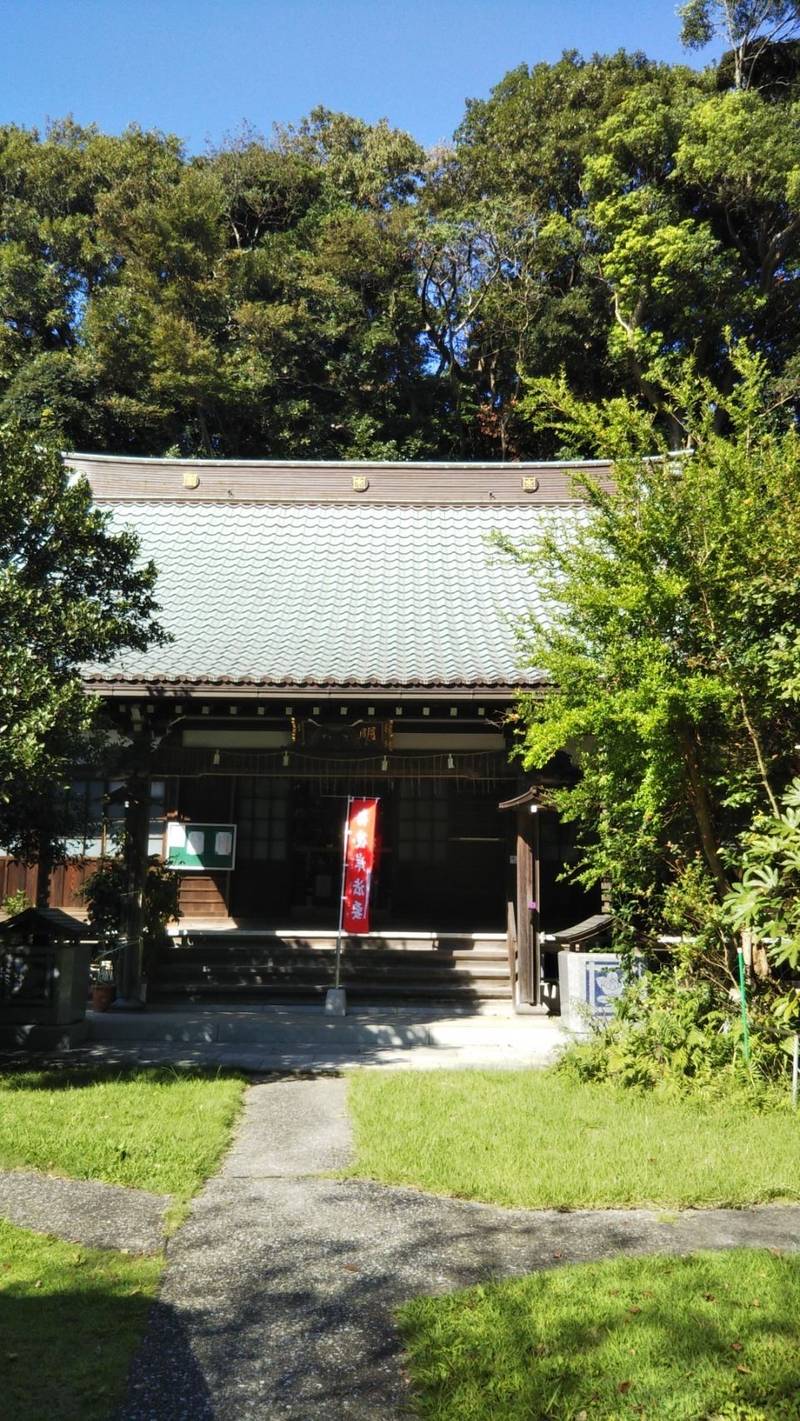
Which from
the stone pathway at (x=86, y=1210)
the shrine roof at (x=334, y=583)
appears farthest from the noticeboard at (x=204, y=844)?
the stone pathway at (x=86, y=1210)

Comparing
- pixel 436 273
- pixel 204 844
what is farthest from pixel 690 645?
pixel 436 273

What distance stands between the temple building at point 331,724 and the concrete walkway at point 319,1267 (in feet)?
15.1

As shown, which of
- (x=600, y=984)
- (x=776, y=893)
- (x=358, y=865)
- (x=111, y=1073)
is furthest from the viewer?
(x=358, y=865)

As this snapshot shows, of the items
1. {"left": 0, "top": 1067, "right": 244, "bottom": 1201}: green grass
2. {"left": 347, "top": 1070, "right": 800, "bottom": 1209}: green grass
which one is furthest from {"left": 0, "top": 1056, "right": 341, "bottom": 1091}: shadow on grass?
{"left": 347, "top": 1070, "right": 800, "bottom": 1209}: green grass

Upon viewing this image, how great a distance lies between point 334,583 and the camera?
14000mm

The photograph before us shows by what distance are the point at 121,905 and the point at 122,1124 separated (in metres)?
4.51

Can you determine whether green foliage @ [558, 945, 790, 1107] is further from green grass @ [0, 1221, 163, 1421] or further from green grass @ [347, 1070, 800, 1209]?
green grass @ [0, 1221, 163, 1421]

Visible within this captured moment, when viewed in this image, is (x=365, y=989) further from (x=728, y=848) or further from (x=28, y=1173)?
(x=28, y=1173)

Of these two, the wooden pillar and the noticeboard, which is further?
the noticeboard

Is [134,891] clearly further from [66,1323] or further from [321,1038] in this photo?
[66,1323]

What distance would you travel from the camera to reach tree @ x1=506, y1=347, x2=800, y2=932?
7035 millimetres

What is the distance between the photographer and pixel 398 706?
1048cm

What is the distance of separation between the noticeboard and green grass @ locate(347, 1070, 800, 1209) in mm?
4802

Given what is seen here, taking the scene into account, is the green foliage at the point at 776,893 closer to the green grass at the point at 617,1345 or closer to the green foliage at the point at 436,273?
the green grass at the point at 617,1345
